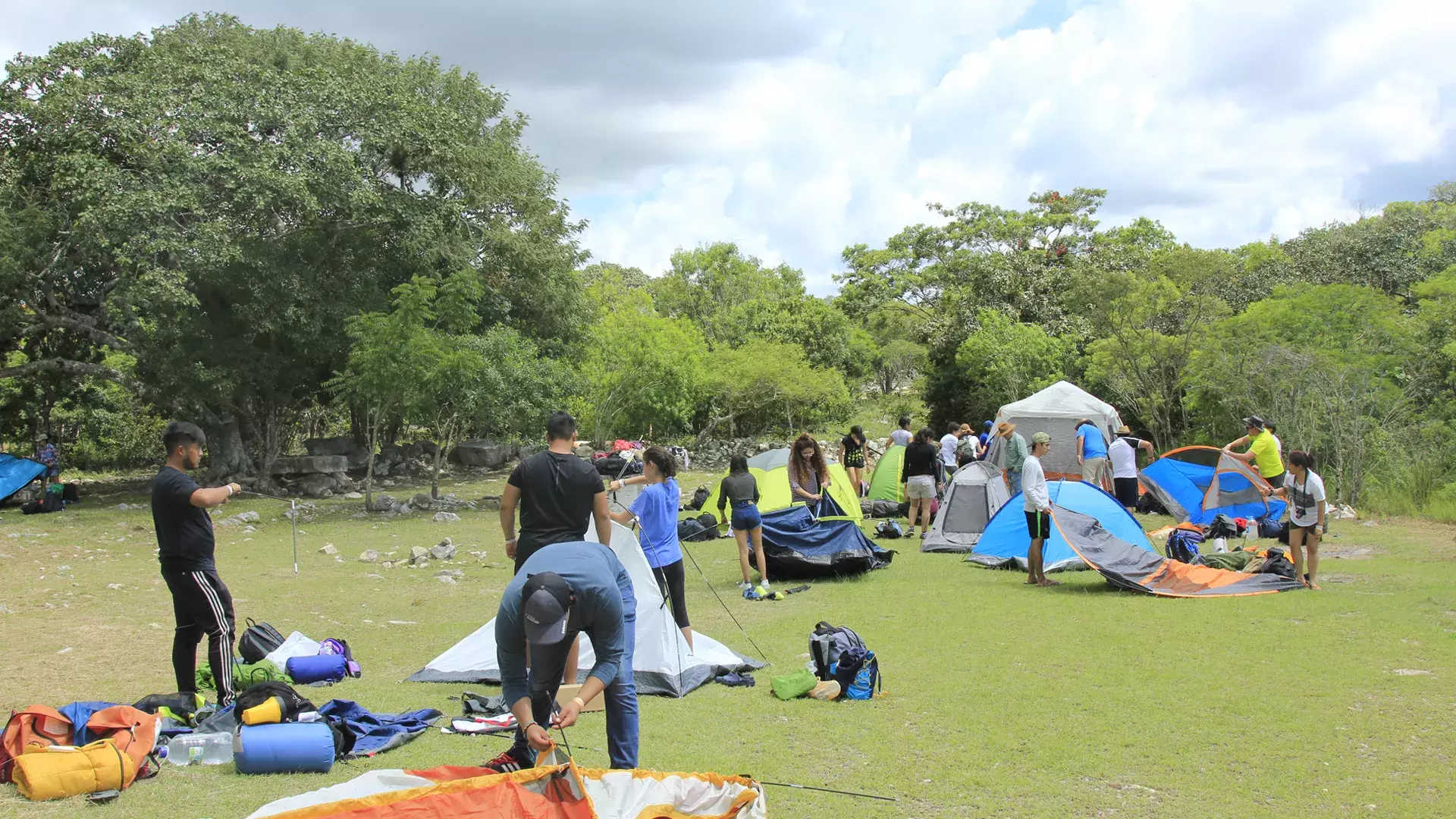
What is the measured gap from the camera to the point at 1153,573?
9.67m

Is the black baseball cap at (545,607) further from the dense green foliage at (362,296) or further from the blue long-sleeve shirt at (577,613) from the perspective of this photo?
the dense green foliage at (362,296)

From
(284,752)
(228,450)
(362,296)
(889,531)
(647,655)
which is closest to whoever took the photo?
(284,752)

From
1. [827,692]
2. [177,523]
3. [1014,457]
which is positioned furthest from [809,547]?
[177,523]

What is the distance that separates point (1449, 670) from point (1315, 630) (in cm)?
129

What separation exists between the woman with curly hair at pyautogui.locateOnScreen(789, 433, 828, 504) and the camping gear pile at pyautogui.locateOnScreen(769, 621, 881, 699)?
4.87 meters

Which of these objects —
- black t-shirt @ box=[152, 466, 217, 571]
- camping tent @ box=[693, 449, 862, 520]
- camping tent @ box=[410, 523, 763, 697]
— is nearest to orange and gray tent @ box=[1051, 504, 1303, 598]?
camping tent @ box=[693, 449, 862, 520]

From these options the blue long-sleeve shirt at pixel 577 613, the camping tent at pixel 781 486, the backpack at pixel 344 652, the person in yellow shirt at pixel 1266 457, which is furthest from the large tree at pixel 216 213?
the blue long-sleeve shirt at pixel 577 613

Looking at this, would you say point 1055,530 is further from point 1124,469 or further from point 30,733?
point 30,733

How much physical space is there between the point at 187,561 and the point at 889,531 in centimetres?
999

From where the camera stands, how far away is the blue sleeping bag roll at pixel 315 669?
6793 millimetres

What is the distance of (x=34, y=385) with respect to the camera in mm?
22703

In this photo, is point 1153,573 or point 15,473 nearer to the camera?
point 1153,573

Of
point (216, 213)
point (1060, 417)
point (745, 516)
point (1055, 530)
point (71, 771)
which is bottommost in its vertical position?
point (71, 771)

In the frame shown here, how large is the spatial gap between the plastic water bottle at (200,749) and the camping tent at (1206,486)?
11243mm
